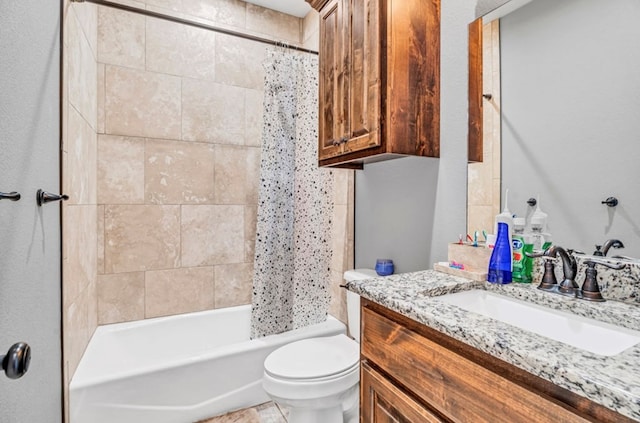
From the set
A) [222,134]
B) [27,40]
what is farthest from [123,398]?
[222,134]

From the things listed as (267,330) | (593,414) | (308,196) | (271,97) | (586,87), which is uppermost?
(271,97)

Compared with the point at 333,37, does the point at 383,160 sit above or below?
below

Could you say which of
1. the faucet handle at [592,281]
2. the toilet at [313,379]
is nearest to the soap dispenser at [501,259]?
the faucet handle at [592,281]

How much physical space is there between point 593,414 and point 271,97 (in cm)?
202

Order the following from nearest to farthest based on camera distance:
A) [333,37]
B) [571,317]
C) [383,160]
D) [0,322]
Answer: [0,322] → [571,317] → [333,37] → [383,160]

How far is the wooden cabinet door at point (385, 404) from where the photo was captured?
802 millimetres

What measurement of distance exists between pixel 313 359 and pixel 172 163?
1622 mm

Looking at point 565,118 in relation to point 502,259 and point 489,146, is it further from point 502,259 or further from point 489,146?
point 502,259

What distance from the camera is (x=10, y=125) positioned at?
74cm

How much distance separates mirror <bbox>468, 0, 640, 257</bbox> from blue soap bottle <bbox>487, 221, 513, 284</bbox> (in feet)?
0.34

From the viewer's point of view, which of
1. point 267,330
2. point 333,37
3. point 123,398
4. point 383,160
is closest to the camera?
point 123,398

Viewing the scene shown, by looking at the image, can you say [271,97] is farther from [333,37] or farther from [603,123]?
[603,123]

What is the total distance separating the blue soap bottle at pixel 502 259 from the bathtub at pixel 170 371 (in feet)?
3.96

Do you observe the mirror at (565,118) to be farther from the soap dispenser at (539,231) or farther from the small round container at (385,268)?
the small round container at (385,268)
